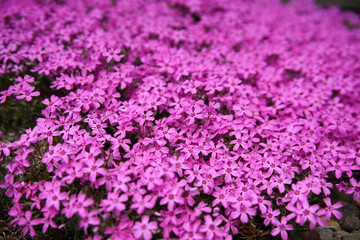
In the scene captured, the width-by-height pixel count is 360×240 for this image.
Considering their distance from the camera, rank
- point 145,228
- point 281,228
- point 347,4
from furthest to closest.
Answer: point 347,4 < point 281,228 < point 145,228

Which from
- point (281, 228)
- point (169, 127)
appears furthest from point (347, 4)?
point (281, 228)

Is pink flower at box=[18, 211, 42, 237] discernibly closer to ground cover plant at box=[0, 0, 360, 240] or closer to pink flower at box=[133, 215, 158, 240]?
ground cover plant at box=[0, 0, 360, 240]

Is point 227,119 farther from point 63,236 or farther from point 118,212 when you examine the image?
point 63,236

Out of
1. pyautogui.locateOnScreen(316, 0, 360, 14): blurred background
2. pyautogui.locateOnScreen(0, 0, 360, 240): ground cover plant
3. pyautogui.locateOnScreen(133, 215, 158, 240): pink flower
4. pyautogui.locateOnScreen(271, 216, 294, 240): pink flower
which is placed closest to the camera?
pyautogui.locateOnScreen(133, 215, 158, 240): pink flower

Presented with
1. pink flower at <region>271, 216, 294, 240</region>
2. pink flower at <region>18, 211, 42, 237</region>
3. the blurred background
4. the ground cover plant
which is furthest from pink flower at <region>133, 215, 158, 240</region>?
the blurred background

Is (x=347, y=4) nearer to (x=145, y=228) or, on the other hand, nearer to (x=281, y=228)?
(x=281, y=228)

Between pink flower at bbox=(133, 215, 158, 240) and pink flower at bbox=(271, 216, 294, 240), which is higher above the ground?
pink flower at bbox=(133, 215, 158, 240)

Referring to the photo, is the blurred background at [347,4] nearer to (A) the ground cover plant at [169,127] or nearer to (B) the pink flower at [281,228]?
(A) the ground cover plant at [169,127]

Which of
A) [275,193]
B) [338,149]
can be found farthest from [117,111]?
[338,149]
